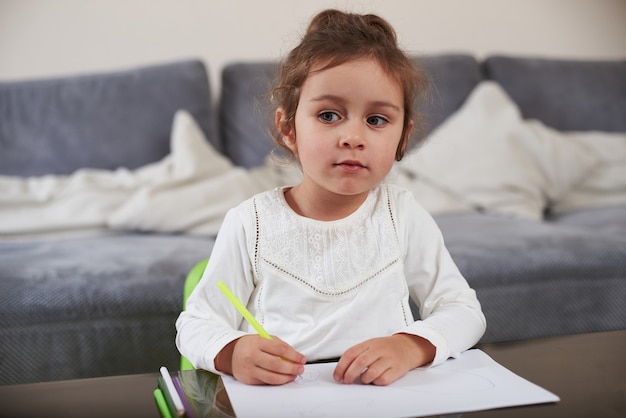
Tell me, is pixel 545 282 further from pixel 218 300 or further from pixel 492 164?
pixel 218 300

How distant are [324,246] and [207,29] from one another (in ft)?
6.20

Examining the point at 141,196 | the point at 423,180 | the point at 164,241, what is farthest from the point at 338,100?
the point at 423,180

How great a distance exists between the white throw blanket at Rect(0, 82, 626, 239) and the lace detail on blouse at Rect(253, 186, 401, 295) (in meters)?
1.07

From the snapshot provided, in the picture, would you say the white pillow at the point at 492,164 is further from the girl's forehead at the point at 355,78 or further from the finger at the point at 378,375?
the finger at the point at 378,375

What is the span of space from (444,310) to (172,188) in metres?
1.31

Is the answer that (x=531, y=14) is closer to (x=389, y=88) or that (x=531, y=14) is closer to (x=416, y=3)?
(x=416, y=3)

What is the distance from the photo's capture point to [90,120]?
225cm

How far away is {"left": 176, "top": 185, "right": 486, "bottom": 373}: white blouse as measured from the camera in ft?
2.76

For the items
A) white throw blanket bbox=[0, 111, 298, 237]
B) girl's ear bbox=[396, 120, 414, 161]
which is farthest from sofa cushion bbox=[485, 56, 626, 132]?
girl's ear bbox=[396, 120, 414, 161]

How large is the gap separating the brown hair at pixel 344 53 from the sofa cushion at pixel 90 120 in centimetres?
143

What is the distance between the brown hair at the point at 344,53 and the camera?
2.70ft

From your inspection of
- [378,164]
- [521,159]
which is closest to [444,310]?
[378,164]

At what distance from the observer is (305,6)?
261cm

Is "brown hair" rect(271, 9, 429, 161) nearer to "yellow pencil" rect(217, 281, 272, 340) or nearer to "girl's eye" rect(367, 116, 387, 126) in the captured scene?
"girl's eye" rect(367, 116, 387, 126)
